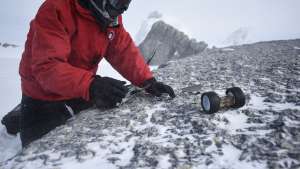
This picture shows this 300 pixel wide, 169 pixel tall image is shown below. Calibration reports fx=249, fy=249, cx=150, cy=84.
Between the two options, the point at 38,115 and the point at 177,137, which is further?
the point at 38,115

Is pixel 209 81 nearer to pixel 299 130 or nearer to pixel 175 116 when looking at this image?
pixel 175 116

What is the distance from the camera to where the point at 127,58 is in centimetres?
439

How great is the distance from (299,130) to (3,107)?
7474 millimetres

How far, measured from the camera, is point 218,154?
2.32 m

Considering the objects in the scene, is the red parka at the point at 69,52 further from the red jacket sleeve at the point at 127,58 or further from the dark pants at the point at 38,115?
the dark pants at the point at 38,115

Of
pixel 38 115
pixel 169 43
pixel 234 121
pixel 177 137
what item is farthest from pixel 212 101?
pixel 169 43

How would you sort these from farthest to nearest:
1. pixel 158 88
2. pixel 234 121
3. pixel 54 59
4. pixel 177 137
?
pixel 158 88
pixel 54 59
pixel 234 121
pixel 177 137

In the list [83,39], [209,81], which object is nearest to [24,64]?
[83,39]

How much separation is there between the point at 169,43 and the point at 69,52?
3143 centimetres

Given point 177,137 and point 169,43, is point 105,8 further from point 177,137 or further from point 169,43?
point 169,43

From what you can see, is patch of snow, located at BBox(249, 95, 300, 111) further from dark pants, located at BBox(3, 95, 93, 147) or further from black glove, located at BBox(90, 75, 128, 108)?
dark pants, located at BBox(3, 95, 93, 147)

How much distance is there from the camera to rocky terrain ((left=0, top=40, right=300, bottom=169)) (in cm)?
225

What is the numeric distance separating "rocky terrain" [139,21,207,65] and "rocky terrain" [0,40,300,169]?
2848 centimetres

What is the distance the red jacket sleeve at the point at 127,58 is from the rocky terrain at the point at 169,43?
27519 mm
